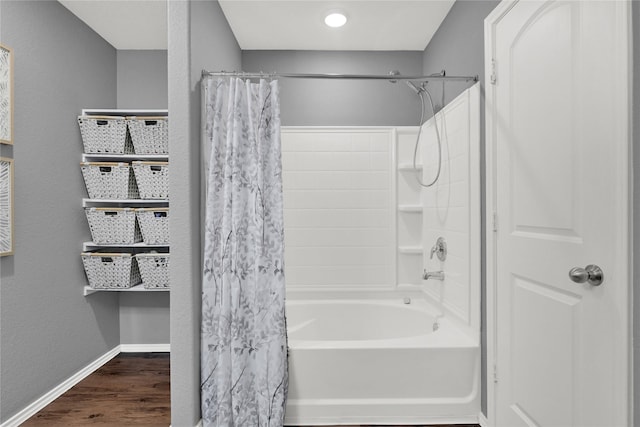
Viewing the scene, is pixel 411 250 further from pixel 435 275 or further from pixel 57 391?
pixel 57 391

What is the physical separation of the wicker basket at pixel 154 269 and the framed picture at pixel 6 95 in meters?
1.08

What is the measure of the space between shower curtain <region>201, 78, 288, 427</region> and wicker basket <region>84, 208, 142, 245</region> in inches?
45.4

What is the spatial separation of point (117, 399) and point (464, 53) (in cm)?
304

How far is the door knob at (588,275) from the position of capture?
3.99ft

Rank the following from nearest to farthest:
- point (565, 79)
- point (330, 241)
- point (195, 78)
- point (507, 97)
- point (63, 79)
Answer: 1. point (565, 79)
2. point (507, 97)
3. point (195, 78)
4. point (63, 79)
5. point (330, 241)

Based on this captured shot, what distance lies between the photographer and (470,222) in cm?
212

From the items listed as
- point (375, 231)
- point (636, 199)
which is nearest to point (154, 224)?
point (375, 231)

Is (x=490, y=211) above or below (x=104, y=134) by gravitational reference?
below

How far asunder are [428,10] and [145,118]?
2.11 metres

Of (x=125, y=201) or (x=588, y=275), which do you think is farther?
(x=125, y=201)

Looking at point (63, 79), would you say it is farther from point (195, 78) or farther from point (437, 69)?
point (437, 69)

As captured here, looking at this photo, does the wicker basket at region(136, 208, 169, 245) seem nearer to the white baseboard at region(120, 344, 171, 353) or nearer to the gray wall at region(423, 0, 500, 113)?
the white baseboard at region(120, 344, 171, 353)

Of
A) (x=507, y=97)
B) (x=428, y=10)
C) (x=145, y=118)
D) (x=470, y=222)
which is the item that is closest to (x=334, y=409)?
(x=470, y=222)

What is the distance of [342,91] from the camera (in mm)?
3092
